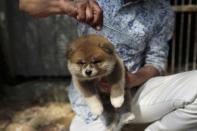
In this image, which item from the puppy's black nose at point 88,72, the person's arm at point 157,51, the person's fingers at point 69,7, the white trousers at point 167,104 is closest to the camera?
the puppy's black nose at point 88,72

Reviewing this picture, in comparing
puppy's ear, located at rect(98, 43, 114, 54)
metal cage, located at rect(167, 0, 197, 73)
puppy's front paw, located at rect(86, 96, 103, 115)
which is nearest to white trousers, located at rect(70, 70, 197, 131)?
puppy's front paw, located at rect(86, 96, 103, 115)

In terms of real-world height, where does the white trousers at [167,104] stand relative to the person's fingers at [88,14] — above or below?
below

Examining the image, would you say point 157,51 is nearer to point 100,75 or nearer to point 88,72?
point 100,75

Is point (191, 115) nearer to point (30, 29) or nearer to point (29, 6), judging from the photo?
point (29, 6)

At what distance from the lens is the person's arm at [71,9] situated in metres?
2.55

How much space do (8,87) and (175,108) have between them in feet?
8.02

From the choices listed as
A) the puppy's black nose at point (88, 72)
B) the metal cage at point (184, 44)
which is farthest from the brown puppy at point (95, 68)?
the metal cage at point (184, 44)

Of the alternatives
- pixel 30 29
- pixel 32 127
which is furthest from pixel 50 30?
A: pixel 32 127

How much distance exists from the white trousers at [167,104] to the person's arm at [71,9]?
54 cm

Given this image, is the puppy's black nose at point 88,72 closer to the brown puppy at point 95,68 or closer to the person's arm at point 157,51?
the brown puppy at point 95,68

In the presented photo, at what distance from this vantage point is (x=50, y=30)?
512cm

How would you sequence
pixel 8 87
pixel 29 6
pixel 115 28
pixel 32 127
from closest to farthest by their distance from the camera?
pixel 29 6 < pixel 115 28 < pixel 32 127 < pixel 8 87

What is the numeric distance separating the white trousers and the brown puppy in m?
0.31

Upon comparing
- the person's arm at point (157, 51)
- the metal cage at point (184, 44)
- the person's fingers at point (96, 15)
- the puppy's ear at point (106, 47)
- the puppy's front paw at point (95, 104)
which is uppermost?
the person's fingers at point (96, 15)
